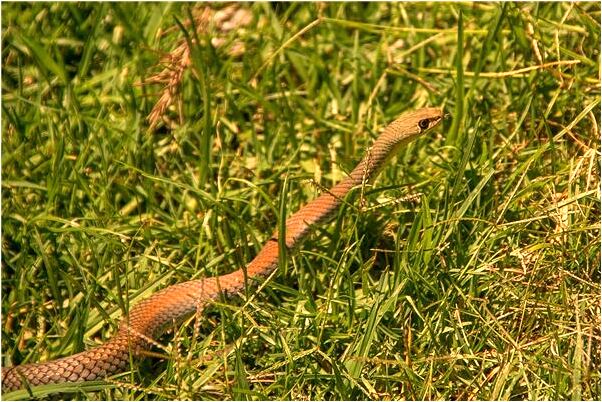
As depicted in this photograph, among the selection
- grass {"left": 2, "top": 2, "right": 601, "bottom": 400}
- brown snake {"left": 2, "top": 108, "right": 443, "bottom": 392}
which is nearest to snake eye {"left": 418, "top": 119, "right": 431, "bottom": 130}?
brown snake {"left": 2, "top": 108, "right": 443, "bottom": 392}

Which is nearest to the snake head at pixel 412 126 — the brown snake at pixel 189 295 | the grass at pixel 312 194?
the brown snake at pixel 189 295

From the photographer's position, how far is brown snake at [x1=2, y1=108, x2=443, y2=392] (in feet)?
14.1

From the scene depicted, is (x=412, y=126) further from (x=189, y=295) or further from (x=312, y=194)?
(x=189, y=295)

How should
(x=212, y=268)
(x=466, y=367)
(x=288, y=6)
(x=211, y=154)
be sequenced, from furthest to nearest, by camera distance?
(x=288, y=6)
(x=211, y=154)
(x=212, y=268)
(x=466, y=367)

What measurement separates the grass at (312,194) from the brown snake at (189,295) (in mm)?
83

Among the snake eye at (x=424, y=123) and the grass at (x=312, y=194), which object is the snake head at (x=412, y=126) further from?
the grass at (x=312, y=194)

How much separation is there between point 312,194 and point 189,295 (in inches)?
36.1

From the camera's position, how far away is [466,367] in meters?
4.04

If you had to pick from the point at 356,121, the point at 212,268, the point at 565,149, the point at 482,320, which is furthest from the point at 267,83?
the point at 482,320

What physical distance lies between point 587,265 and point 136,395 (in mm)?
2077

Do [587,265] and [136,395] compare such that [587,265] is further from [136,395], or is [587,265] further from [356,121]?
[136,395]

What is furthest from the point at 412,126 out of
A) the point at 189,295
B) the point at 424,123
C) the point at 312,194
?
the point at 189,295

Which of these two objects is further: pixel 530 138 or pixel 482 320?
pixel 530 138

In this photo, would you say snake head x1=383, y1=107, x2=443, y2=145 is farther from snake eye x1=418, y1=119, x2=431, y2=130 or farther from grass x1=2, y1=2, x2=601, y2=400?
grass x1=2, y1=2, x2=601, y2=400
